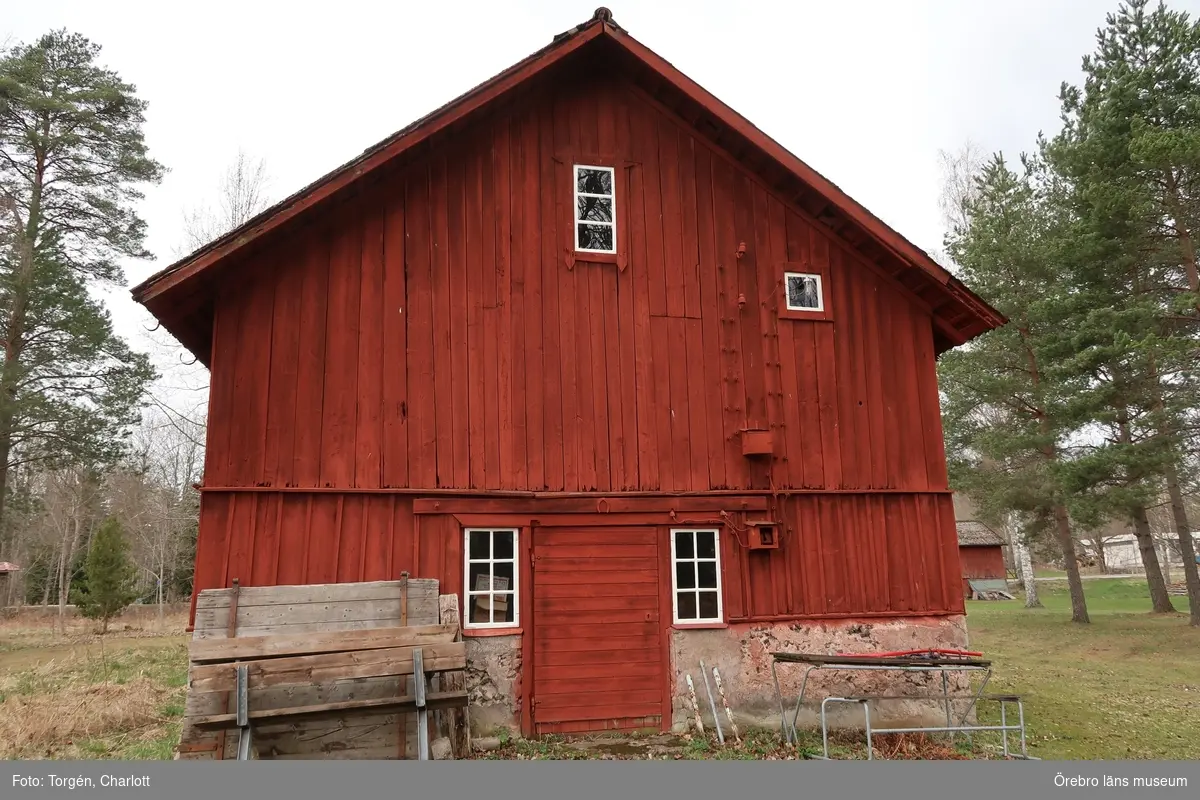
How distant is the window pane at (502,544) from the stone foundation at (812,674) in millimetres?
2326

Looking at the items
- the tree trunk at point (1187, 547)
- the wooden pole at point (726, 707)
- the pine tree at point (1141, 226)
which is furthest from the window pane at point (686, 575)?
the tree trunk at point (1187, 547)

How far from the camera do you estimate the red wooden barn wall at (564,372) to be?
870 cm

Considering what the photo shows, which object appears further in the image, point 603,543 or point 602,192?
point 602,192

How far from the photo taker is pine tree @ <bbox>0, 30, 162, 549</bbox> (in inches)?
809

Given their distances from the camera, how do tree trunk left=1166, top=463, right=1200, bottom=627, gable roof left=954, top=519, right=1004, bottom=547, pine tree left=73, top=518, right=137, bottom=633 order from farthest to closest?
gable roof left=954, top=519, right=1004, bottom=547 → pine tree left=73, top=518, right=137, bottom=633 → tree trunk left=1166, top=463, right=1200, bottom=627

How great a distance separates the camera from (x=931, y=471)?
34.1ft

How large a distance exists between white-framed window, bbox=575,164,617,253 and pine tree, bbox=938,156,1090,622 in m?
15.7

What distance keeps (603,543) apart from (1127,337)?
14096mm

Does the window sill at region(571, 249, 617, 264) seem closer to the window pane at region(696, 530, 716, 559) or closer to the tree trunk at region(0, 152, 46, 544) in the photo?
the window pane at region(696, 530, 716, 559)

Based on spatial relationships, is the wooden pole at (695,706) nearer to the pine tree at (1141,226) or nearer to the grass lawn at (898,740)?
the grass lawn at (898,740)

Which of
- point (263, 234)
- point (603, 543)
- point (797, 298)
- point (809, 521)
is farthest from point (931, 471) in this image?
point (263, 234)

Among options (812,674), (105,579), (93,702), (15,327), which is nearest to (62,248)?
(15,327)

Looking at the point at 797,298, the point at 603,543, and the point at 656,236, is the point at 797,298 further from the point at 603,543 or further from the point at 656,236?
the point at 603,543

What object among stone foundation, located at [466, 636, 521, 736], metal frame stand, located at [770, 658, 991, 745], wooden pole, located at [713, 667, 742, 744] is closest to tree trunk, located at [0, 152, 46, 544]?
stone foundation, located at [466, 636, 521, 736]
